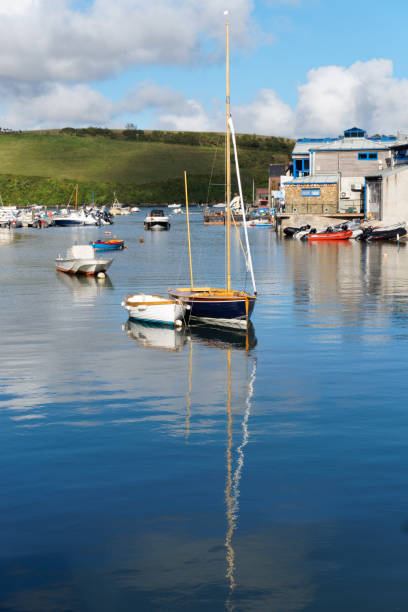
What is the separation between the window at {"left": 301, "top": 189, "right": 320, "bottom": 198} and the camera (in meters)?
118

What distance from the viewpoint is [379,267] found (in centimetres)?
6525

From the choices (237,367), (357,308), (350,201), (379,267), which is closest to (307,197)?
(350,201)

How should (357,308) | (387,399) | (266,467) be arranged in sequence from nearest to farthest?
1. (266,467)
2. (387,399)
3. (357,308)

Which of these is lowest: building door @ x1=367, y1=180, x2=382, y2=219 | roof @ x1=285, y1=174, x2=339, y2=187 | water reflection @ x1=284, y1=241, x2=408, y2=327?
water reflection @ x1=284, y1=241, x2=408, y2=327

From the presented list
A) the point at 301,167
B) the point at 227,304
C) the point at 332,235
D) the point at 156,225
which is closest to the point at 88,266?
the point at 227,304

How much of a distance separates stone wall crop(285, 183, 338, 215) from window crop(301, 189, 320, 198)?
31 cm

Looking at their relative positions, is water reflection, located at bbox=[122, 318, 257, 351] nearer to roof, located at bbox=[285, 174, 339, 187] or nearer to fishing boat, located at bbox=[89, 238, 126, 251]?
fishing boat, located at bbox=[89, 238, 126, 251]

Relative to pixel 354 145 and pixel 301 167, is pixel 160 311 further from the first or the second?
pixel 301 167

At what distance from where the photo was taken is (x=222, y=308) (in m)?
35.2

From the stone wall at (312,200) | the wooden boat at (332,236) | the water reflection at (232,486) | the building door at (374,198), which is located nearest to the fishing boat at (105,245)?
the wooden boat at (332,236)

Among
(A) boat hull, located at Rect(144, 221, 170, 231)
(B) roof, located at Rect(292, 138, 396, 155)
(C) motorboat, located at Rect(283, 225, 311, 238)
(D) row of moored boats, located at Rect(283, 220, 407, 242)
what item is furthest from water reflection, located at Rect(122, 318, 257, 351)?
(A) boat hull, located at Rect(144, 221, 170, 231)

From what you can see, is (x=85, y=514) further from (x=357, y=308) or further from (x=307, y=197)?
(x=307, y=197)

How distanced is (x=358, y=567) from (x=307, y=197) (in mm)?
108627

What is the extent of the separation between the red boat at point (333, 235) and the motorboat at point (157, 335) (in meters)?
69.0
